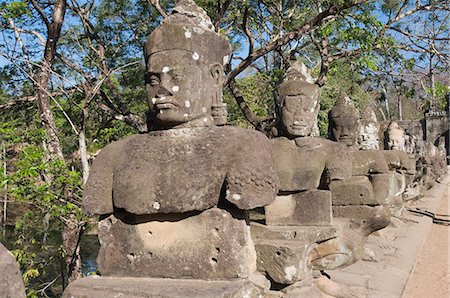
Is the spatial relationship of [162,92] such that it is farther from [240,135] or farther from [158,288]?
[158,288]

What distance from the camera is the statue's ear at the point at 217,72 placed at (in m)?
2.65

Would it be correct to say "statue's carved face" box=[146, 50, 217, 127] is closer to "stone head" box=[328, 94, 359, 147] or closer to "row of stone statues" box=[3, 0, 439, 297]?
"row of stone statues" box=[3, 0, 439, 297]

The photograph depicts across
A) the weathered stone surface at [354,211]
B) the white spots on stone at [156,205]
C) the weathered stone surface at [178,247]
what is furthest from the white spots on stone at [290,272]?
the weathered stone surface at [354,211]

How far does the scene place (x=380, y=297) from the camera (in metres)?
3.79

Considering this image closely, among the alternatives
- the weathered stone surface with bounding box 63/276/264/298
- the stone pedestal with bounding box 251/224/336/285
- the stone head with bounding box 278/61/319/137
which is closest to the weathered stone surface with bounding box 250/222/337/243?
the stone pedestal with bounding box 251/224/336/285

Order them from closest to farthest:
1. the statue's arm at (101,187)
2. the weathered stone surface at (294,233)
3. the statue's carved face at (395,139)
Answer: the statue's arm at (101,187)
the weathered stone surface at (294,233)
the statue's carved face at (395,139)

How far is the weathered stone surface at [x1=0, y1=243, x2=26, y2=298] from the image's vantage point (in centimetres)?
151

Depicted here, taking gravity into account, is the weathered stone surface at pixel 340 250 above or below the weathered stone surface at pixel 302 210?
below

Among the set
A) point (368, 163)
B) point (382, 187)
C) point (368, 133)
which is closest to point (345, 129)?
point (368, 163)

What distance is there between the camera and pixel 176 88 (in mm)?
2508

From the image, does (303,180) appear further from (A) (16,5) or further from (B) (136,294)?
(A) (16,5)

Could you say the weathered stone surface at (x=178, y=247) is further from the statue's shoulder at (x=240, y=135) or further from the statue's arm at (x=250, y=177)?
the statue's shoulder at (x=240, y=135)

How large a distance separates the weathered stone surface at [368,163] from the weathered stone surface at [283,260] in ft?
8.89

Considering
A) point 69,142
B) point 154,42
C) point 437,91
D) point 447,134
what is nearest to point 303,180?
point 154,42
